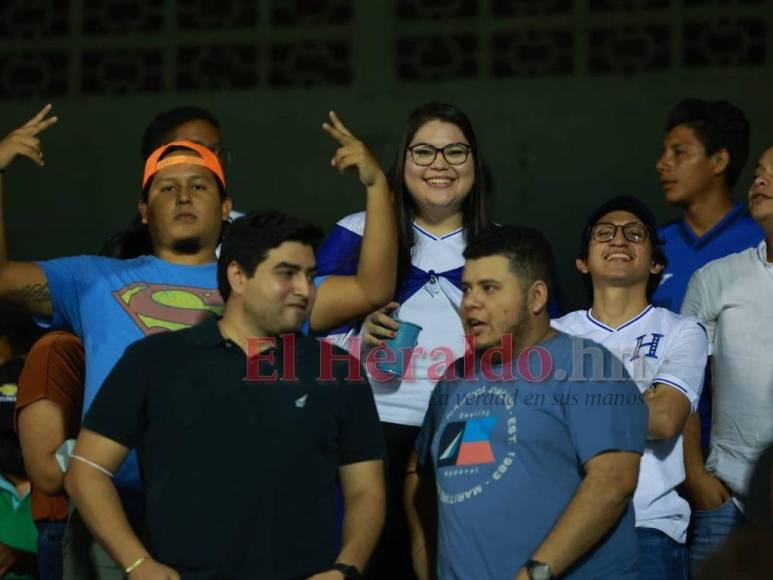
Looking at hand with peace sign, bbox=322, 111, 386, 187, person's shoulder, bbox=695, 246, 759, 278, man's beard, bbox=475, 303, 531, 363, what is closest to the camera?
man's beard, bbox=475, 303, 531, 363

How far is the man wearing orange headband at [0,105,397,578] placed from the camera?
171 inches

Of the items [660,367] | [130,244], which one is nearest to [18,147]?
[130,244]

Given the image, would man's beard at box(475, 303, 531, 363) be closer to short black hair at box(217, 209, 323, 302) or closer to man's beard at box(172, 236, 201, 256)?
short black hair at box(217, 209, 323, 302)

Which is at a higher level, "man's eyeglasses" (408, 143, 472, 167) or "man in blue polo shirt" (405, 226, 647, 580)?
"man's eyeglasses" (408, 143, 472, 167)

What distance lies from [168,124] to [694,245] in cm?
212

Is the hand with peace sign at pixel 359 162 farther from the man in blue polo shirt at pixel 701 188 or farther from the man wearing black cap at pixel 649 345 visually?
the man in blue polo shirt at pixel 701 188

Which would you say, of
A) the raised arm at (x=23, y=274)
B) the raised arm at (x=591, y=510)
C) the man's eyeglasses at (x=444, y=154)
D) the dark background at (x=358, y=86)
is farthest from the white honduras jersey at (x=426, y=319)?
the dark background at (x=358, y=86)

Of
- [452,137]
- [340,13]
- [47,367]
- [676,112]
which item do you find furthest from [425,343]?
[340,13]

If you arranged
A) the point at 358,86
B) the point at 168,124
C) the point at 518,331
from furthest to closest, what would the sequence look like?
the point at 358,86 < the point at 168,124 < the point at 518,331

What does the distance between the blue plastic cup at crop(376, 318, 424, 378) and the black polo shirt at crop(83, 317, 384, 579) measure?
0.63 m

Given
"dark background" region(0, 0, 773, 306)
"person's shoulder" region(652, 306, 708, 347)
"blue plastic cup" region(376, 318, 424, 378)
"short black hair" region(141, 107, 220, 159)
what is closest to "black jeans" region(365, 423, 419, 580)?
"blue plastic cup" region(376, 318, 424, 378)

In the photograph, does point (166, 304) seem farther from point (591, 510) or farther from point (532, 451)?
point (591, 510)

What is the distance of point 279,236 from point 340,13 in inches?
122

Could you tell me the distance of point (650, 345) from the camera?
15.5 ft
